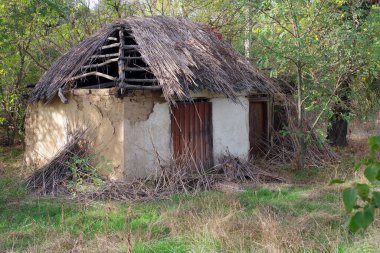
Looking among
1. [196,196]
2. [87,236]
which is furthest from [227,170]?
[87,236]

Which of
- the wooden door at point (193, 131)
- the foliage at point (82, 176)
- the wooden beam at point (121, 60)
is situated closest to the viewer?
the foliage at point (82, 176)

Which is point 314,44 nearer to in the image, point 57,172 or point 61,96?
point 61,96

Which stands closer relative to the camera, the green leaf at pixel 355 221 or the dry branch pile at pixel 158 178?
the green leaf at pixel 355 221

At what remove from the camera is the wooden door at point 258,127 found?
1098 cm

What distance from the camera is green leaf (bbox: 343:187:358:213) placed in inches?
66.4

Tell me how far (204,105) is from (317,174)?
2811 millimetres

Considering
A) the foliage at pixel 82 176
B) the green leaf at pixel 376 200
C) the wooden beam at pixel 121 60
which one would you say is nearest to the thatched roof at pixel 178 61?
the wooden beam at pixel 121 60

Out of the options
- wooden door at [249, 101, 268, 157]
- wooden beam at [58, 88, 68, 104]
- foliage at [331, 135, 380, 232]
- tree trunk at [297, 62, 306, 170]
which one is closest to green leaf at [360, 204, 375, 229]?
foliage at [331, 135, 380, 232]

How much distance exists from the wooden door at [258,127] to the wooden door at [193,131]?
1806 mm

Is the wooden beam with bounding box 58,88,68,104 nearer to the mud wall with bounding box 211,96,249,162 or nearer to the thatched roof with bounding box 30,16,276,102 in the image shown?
the thatched roof with bounding box 30,16,276,102

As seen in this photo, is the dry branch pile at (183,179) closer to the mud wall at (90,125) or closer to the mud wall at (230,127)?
the mud wall at (230,127)

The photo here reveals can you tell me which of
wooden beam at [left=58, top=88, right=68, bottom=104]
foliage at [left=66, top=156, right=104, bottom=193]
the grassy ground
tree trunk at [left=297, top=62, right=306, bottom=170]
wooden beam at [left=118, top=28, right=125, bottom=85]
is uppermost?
wooden beam at [left=118, top=28, right=125, bottom=85]

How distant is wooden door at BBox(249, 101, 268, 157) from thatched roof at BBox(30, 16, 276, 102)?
863mm

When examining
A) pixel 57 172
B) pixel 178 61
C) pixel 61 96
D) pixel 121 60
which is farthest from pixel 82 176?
pixel 178 61
